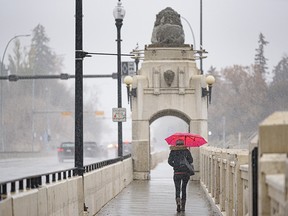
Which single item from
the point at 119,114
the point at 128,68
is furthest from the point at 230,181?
the point at 128,68

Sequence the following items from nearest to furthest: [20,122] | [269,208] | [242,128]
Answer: [269,208] → [242,128] → [20,122]

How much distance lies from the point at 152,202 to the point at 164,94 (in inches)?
562

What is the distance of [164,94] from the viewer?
40.0 metres

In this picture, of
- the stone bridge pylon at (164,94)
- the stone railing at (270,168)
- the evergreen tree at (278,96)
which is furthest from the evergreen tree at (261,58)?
the stone railing at (270,168)

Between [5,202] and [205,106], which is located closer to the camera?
[5,202]

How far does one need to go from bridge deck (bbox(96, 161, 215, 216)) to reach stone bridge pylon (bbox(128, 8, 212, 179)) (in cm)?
410

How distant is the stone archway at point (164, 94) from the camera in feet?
131

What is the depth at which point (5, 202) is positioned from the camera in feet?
37.9

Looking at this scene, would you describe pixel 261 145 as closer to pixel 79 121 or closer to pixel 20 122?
pixel 79 121

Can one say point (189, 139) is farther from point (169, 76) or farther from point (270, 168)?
point (270, 168)

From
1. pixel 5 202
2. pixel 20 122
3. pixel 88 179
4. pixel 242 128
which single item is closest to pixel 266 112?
pixel 242 128

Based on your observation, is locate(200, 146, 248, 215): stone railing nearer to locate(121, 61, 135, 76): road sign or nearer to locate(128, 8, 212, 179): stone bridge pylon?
locate(128, 8, 212, 179): stone bridge pylon

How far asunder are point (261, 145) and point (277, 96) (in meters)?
82.4

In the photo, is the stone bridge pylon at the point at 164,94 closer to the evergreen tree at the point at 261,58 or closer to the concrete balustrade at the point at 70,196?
the concrete balustrade at the point at 70,196
